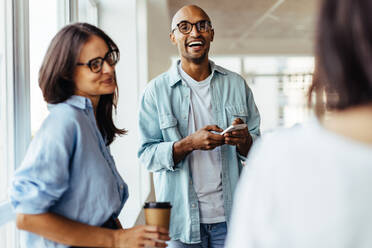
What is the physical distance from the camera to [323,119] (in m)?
0.62

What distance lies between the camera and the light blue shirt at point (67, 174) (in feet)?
3.19

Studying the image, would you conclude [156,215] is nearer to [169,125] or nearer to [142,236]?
[142,236]

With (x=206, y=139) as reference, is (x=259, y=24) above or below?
above

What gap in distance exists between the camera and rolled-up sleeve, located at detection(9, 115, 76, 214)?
38.1 inches

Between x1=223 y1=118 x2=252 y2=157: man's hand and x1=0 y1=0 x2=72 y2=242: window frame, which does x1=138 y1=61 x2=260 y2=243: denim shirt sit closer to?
x1=223 y1=118 x2=252 y2=157: man's hand

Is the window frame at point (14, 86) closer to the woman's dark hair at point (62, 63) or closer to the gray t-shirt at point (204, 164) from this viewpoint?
the woman's dark hair at point (62, 63)

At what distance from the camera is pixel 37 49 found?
5.93 ft

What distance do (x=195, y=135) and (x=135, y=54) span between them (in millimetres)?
2114

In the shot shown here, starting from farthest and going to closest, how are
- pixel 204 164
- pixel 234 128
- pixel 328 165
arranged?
pixel 204 164 < pixel 234 128 < pixel 328 165

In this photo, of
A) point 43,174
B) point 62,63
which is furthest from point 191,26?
point 43,174

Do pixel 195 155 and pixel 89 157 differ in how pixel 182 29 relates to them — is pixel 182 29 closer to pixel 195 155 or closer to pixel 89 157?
pixel 195 155

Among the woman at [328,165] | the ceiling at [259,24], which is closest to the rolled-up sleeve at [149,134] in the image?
the woman at [328,165]

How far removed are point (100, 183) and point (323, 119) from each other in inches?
25.5

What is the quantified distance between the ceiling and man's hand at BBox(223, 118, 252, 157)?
3607mm
